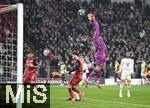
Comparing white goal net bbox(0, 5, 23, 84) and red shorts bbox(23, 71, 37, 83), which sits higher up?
white goal net bbox(0, 5, 23, 84)

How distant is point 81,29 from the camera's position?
136 ft

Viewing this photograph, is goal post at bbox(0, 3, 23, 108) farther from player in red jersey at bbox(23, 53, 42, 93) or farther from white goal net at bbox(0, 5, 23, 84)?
player in red jersey at bbox(23, 53, 42, 93)

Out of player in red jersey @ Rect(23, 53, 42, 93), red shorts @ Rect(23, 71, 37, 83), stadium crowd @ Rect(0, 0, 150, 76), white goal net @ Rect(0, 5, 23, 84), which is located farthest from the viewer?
stadium crowd @ Rect(0, 0, 150, 76)

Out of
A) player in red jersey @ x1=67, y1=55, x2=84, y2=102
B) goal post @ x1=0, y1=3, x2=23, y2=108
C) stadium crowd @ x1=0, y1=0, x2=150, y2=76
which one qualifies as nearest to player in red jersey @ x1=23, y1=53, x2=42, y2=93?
player in red jersey @ x1=67, y1=55, x2=84, y2=102

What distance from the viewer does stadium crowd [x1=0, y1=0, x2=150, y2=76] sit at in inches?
1501

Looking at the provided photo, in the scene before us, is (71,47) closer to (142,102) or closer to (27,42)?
(27,42)

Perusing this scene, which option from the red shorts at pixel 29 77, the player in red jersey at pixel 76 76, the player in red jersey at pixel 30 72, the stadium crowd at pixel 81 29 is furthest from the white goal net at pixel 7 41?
the stadium crowd at pixel 81 29

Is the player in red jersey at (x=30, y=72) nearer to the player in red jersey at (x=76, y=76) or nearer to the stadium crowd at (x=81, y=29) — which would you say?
the player in red jersey at (x=76, y=76)

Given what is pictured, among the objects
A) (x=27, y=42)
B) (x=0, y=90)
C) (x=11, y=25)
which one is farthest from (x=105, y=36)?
(x=11, y=25)

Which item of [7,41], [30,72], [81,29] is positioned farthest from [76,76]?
[81,29]

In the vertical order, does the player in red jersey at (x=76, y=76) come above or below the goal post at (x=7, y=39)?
below

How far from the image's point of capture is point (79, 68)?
19.2 metres

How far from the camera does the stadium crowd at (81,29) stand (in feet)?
125

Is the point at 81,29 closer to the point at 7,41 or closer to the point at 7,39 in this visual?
the point at 7,41
